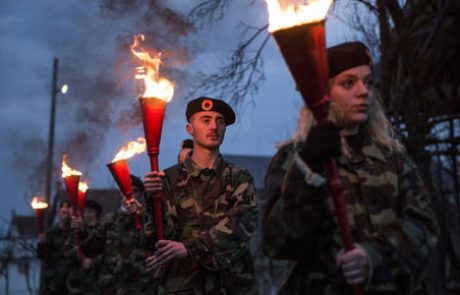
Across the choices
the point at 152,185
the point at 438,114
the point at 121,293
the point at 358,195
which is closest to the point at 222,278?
the point at 152,185

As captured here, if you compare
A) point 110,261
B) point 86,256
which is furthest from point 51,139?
point 110,261

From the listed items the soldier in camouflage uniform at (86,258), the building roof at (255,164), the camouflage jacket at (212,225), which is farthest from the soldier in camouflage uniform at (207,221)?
the building roof at (255,164)

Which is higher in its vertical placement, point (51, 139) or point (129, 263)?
point (51, 139)

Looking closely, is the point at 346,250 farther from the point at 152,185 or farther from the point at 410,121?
the point at 410,121

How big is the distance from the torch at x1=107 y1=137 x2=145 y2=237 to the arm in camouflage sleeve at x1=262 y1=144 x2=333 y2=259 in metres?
3.70

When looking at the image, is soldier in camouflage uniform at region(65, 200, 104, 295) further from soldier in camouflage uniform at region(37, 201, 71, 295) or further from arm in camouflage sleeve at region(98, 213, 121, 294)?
arm in camouflage sleeve at region(98, 213, 121, 294)

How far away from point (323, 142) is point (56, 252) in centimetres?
1135

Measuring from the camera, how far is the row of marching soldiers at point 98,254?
31.6 ft

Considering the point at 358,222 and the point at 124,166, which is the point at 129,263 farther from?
the point at 358,222

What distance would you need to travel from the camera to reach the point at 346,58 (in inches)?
137

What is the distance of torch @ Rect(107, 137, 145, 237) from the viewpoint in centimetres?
684

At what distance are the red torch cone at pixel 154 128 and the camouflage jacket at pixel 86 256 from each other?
21.7 feet

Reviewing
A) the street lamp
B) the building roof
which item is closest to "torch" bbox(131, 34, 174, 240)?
the street lamp

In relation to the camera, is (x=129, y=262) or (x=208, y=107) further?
(x=129, y=262)
